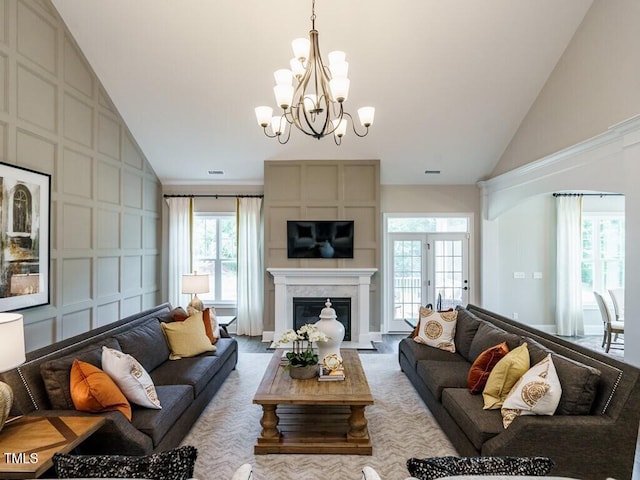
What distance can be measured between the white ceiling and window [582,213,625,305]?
7.32ft

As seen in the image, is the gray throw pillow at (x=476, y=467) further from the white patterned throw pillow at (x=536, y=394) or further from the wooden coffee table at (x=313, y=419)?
the wooden coffee table at (x=313, y=419)

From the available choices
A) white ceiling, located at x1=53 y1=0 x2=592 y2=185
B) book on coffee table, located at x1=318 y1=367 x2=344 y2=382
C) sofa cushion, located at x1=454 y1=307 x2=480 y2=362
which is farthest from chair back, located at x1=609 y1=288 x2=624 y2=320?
book on coffee table, located at x1=318 y1=367 x2=344 y2=382

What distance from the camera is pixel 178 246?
663cm

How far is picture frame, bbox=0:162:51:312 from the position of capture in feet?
11.0

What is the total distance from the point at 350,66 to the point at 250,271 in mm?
3604

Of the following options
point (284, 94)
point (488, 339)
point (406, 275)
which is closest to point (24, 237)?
point (284, 94)

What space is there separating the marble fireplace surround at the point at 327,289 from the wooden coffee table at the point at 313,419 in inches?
111

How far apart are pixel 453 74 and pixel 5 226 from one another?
491 centimetres

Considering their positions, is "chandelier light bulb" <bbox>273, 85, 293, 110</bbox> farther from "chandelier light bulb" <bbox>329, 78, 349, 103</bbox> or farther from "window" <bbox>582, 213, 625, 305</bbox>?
"window" <bbox>582, 213, 625, 305</bbox>

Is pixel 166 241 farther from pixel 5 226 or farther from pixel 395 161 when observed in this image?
pixel 395 161

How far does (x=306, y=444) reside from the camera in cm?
283

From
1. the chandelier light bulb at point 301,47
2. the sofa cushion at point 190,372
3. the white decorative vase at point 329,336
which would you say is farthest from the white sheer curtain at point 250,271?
the chandelier light bulb at point 301,47

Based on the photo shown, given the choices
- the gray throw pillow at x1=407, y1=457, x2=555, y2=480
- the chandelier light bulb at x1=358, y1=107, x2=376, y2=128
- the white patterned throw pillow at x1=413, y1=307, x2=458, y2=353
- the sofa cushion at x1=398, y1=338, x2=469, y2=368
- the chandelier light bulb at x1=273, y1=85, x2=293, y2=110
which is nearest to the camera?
the gray throw pillow at x1=407, y1=457, x2=555, y2=480

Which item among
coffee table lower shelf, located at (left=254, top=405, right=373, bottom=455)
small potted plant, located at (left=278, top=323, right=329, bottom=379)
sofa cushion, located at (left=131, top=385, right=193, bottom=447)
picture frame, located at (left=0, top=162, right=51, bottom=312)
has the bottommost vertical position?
coffee table lower shelf, located at (left=254, top=405, right=373, bottom=455)
